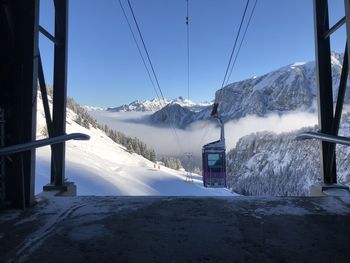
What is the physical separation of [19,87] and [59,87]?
6.59 feet

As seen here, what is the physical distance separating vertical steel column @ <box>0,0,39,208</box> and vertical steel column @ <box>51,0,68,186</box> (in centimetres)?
188

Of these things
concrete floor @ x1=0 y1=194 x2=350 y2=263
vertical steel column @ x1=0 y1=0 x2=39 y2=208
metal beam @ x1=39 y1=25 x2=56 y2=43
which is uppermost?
metal beam @ x1=39 y1=25 x2=56 y2=43

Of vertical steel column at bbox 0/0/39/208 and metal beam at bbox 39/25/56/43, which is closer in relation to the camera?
vertical steel column at bbox 0/0/39/208

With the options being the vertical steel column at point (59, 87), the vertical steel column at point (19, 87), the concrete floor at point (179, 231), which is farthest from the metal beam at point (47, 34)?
the concrete floor at point (179, 231)

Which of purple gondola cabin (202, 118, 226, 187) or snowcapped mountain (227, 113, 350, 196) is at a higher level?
purple gondola cabin (202, 118, 226, 187)

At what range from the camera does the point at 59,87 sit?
6.66 meters

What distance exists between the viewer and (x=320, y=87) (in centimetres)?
654

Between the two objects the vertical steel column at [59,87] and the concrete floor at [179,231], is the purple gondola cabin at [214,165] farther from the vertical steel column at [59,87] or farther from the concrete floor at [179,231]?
the concrete floor at [179,231]

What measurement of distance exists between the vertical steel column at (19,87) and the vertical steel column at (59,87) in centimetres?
188

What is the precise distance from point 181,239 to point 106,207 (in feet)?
4.69

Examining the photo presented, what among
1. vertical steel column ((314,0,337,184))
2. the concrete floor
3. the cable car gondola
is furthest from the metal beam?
the cable car gondola

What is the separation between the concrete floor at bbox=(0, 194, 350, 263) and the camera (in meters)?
3.28

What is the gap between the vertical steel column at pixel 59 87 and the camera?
21.7 ft

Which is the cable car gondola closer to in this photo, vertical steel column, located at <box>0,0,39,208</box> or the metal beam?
the metal beam
